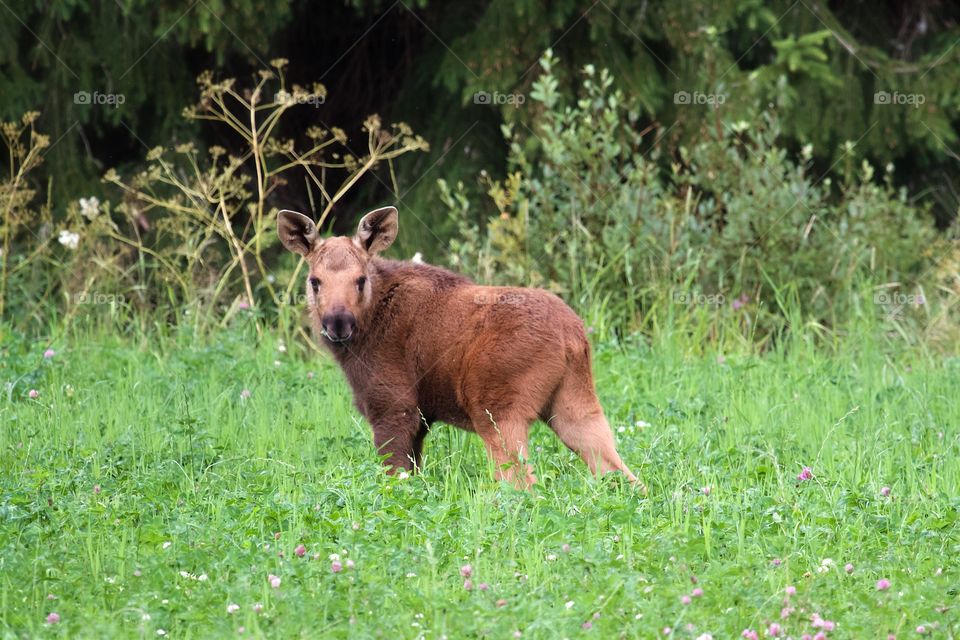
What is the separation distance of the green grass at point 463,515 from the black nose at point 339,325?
0.68 m

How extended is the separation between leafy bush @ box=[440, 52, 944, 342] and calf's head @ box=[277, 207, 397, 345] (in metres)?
3.19

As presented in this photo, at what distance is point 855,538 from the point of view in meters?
5.41

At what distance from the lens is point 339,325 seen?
21.5ft

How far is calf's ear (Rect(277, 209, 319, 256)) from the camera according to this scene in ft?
23.6

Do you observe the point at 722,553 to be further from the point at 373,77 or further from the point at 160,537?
the point at 373,77

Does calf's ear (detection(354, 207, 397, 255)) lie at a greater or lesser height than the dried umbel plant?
greater

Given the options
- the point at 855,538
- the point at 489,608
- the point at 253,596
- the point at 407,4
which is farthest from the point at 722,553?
the point at 407,4

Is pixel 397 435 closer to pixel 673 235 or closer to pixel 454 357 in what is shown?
pixel 454 357

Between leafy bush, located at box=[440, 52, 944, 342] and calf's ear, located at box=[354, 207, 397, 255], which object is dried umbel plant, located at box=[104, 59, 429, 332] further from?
calf's ear, located at box=[354, 207, 397, 255]

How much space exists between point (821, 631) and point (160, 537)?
2.71 m

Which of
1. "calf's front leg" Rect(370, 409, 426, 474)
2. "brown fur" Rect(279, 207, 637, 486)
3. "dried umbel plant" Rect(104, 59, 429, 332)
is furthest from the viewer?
A: "dried umbel plant" Rect(104, 59, 429, 332)

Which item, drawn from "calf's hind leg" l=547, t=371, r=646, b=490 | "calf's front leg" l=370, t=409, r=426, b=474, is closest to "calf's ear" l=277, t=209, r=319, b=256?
"calf's front leg" l=370, t=409, r=426, b=474

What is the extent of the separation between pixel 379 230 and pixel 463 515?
7.08ft

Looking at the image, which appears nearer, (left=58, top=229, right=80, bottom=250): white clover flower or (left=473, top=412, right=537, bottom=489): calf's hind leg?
(left=473, top=412, right=537, bottom=489): calf's hind leg
